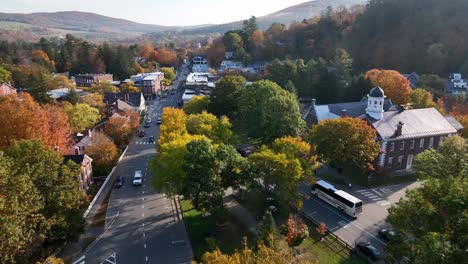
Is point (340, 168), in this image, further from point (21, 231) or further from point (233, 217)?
point (21, 231)

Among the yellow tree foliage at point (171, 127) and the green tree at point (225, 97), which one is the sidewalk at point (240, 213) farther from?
the green tree at point (225, 97)

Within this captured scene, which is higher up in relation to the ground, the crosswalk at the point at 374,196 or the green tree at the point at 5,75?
the green tree at the point at 5,75

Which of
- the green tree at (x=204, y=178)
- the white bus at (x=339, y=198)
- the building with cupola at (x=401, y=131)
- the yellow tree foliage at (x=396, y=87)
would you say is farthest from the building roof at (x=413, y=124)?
the green tree at (x=204, y=178)

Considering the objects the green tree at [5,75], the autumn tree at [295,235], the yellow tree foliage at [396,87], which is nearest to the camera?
the autumn tree at [295,235]

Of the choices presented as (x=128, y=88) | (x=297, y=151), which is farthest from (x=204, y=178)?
(x=128, y=88)

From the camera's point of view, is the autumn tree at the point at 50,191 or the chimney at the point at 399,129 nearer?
the autumn tree at the point at 50,191

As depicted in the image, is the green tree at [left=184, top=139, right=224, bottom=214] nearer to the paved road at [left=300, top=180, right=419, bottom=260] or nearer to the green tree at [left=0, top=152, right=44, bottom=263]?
the paved road at [left=300, top=180, right=419, bottom=260]

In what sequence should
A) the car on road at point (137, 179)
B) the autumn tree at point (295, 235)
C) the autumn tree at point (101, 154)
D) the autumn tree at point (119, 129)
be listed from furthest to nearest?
the autumn tree at point (119, 129)
the autumn tree at point (101, 154)
the car on road at point (137, 179)
the autumn tree at point (295, 235)
